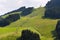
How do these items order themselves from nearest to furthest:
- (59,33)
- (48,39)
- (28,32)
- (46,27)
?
(28,32), (48,39), (59,33), (46,27)

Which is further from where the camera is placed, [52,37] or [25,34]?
[52,37]

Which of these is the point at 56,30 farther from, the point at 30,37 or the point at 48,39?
the point at 30,37

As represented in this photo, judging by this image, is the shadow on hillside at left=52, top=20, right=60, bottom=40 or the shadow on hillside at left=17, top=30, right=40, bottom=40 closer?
the shadow on hillside at left=17, top=30, right=40, bottom=40

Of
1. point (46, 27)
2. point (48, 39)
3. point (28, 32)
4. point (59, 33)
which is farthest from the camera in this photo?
point (46, 27)

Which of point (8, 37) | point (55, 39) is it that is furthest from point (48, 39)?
point (8, 37)

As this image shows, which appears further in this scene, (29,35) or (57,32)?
(57,32)

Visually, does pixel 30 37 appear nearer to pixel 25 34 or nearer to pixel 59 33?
pixel 25 34

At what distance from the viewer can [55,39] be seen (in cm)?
16588

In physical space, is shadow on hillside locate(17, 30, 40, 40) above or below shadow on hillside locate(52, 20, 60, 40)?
above

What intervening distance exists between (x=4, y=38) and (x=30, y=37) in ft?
64.7

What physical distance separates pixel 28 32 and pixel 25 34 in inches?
104

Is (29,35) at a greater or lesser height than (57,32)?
greater

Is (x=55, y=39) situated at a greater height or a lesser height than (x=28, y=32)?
lesser

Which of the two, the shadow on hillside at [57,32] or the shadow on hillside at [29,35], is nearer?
the shadow on hillside at [29,35]
